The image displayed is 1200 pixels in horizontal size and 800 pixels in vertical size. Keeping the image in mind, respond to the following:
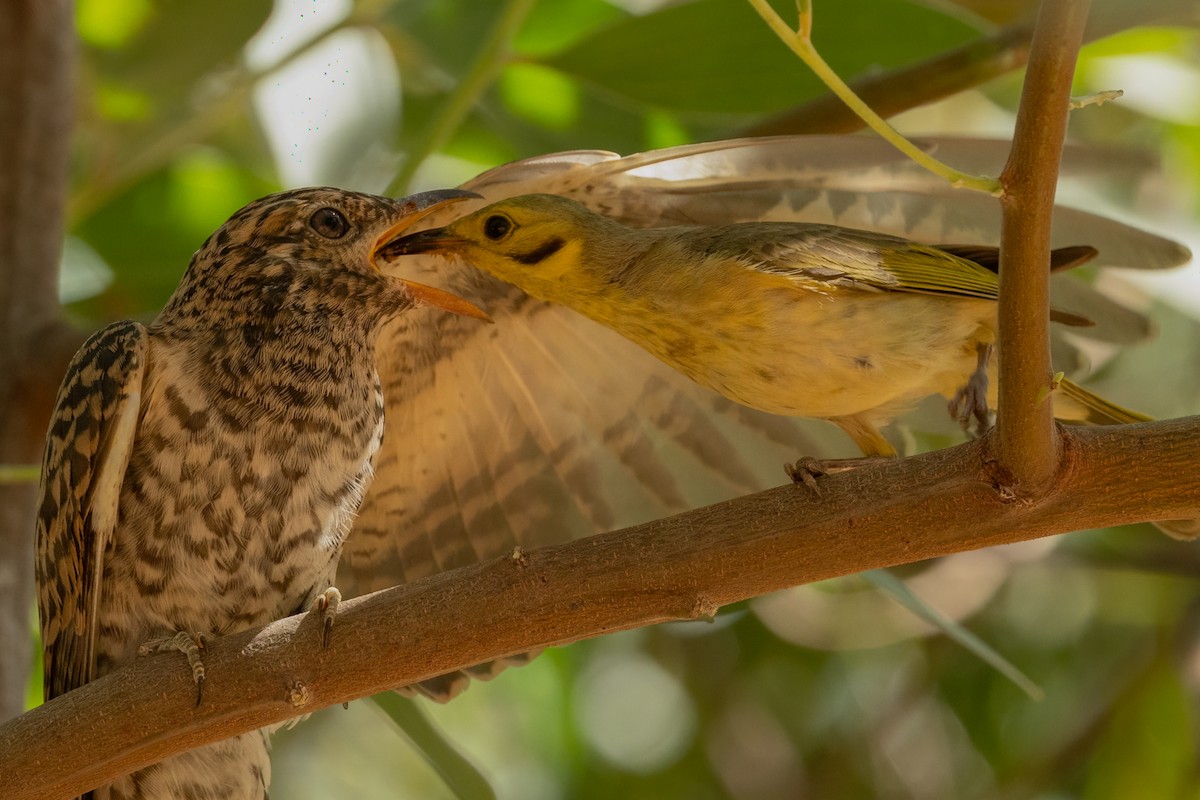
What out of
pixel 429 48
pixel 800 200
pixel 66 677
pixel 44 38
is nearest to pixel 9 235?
pixel 44 38

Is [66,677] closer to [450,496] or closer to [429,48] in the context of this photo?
[450,496]

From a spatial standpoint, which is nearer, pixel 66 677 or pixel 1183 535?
pixel 1183 535

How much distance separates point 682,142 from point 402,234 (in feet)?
4.66

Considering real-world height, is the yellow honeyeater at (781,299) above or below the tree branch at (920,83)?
below

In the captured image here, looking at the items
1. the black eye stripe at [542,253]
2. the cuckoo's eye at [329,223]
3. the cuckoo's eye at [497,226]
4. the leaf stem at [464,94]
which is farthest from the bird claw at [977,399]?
the leaf stem at [464,94]

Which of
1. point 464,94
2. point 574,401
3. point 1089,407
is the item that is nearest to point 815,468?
point 1089,407

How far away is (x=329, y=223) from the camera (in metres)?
2.91

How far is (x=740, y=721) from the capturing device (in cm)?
504

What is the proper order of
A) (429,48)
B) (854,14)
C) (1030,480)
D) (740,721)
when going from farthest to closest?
(740,721) → (429,48) → (854,14) → (1030,480)

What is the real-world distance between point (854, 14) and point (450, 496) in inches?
63.7

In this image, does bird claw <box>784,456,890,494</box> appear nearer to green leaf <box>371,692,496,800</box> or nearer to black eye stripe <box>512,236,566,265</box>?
black eye stripe <box>512,236,566,265</box>

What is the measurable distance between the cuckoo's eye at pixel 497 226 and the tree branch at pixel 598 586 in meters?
0.65

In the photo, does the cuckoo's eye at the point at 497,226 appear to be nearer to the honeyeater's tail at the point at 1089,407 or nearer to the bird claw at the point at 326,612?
the bird claw at the point at 326,612

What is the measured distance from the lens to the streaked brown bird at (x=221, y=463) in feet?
8.57
